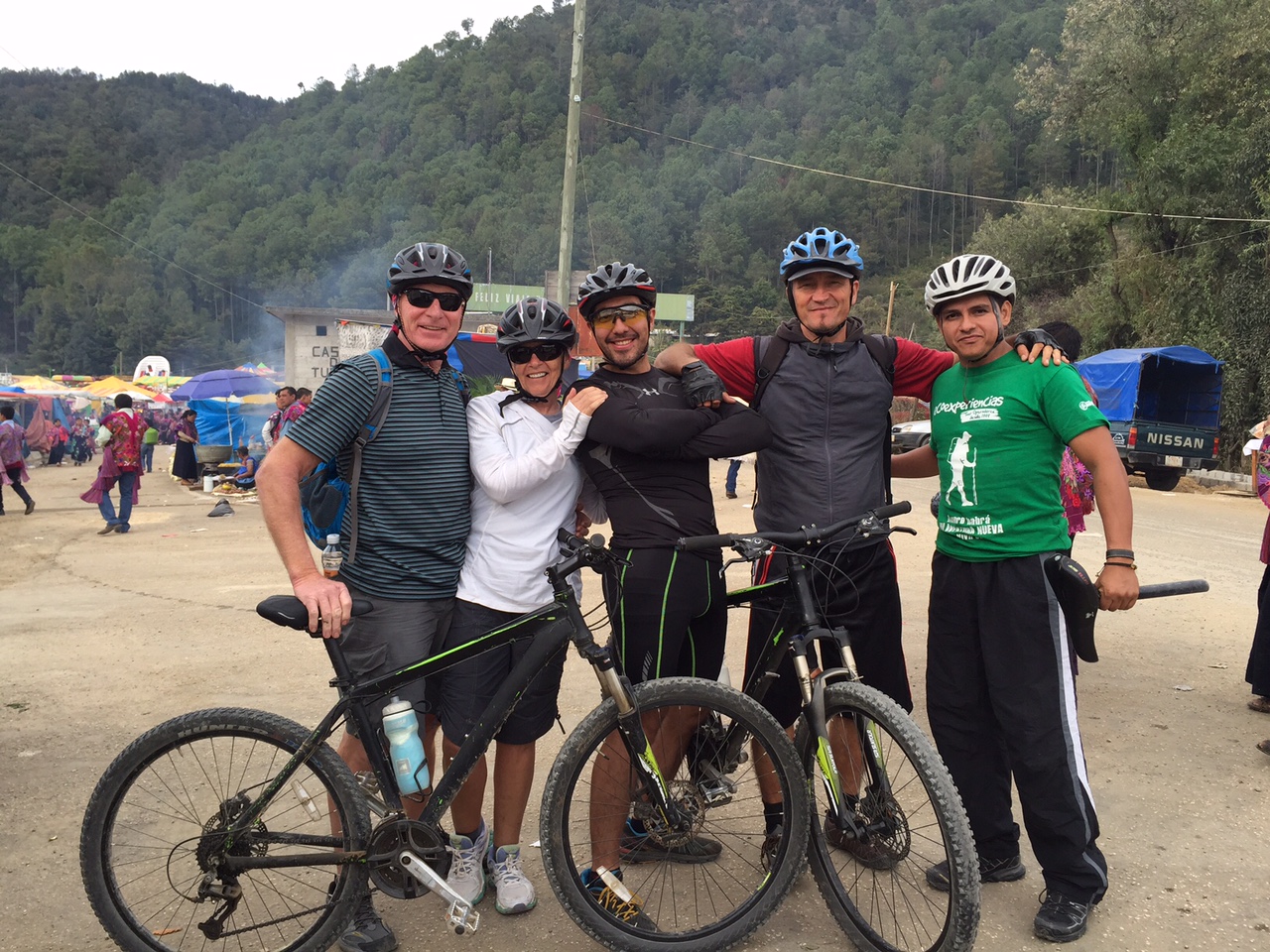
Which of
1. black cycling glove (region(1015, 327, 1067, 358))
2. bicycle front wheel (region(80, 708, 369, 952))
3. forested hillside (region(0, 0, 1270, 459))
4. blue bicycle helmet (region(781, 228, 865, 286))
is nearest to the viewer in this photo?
bicycle front wheel (region(80, 708, 369, 952))

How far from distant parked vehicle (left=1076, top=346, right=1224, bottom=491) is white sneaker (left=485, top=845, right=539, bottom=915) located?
56.7 feet

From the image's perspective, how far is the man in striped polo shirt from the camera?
3094 mm

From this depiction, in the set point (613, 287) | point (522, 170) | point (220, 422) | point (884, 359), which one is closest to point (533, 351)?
point (613, 287)

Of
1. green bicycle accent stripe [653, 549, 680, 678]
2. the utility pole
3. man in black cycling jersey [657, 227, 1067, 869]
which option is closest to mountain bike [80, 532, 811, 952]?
green bicycle accent stripe [653, 549, 680, 678]

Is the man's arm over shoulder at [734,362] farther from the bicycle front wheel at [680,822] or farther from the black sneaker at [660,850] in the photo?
the black sneaker at [660,850]

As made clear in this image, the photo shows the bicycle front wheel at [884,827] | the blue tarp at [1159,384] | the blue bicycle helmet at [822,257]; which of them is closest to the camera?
the bicycle front wheel at [884,827]

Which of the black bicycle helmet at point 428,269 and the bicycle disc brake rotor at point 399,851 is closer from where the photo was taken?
the bicycle disc brake rotor at point 399,851

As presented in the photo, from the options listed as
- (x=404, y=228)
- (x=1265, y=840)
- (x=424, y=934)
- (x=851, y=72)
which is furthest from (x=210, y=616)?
(x=851, y=72)

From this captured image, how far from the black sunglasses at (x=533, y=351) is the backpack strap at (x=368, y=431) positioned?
42 cm

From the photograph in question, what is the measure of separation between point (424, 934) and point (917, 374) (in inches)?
104

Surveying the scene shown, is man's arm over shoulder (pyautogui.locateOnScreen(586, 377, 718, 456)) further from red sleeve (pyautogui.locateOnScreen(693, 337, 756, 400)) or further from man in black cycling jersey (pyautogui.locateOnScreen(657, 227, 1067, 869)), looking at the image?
red sleeve (pyautogui.locateOnScreen(693, 337, 756, 400))

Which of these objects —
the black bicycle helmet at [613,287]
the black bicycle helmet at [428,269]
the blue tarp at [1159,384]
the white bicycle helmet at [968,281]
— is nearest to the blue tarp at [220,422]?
the blue tarp at [1159,384]

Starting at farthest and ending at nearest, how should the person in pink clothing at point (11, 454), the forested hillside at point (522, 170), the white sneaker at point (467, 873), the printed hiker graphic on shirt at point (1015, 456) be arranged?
the forested hillside at point (522, 170), the person in pink clothing at point (11, 454), the printed hiker graphic on shirt at point (1015, 456), the white sneaker at point (467, 873)

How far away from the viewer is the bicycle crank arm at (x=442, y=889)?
2.94 metres
